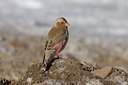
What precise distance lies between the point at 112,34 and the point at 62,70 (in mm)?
16163

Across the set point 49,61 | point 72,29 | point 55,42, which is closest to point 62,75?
point 49,61

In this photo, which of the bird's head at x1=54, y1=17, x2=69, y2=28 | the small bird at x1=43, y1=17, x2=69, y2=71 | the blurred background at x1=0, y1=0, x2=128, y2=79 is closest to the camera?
the small bird at x1=43, y1=17, x2=69, y2=71

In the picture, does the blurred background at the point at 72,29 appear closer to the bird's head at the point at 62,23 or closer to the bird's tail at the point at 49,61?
the bird's head at the point at 62,23

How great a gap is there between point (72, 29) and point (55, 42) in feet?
52.1

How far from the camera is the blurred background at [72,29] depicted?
1895 centimetres

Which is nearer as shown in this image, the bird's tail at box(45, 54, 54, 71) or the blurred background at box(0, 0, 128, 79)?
the bird's tail at box(45, 54, 54, 71)

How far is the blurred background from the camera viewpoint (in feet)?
62.2

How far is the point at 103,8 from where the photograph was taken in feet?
91.1

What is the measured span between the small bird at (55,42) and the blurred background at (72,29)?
6.08 m

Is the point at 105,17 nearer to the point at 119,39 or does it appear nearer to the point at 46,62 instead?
the point at 119,39

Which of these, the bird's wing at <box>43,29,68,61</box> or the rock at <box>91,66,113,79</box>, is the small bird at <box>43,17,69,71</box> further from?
the rock at <box>91,66,113,79</box>

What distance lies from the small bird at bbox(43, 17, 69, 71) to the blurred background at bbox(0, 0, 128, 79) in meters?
6.08

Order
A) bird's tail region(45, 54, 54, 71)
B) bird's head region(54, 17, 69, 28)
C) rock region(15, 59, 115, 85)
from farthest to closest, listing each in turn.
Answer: bird's head region(54, 17, 69, 28) → bird's tail region(45, 54, 54, 71) → rock region(15, 59, 115, 85)

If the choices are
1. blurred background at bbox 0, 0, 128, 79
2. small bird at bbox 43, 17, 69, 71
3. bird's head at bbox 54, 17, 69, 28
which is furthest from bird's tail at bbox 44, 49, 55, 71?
blurred background at bbox 0, 0, 128, 79
